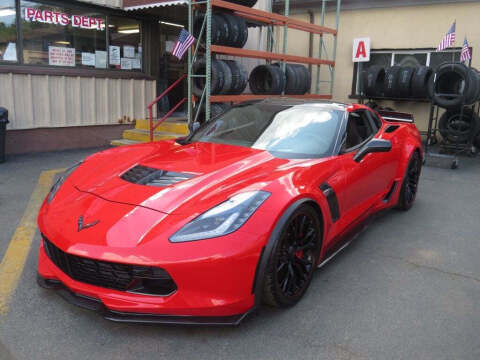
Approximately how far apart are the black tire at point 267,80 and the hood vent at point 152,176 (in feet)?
23.4

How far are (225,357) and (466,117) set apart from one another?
9357 mm

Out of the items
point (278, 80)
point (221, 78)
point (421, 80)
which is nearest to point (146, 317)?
point (221, 78)

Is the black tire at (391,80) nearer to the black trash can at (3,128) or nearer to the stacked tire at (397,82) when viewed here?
the stacked tire at (397,82)

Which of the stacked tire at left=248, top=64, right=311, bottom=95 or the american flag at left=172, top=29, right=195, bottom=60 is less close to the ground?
the american flag at left=172, top=29, right=195, bottom=60

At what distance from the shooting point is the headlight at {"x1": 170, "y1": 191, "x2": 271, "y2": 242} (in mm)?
2330

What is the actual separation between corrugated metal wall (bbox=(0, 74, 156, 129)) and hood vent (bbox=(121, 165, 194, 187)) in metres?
5.89

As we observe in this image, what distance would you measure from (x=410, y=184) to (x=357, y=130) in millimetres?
1584

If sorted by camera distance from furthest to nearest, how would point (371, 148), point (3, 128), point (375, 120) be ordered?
point (3, 128) → point (375, 120) → point (371, 148)

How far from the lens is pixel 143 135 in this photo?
30.1 feet

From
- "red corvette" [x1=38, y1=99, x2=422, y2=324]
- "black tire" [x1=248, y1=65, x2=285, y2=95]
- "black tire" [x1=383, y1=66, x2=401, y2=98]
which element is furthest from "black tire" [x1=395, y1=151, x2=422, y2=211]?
"black tire" [x1=383, y1=66, x2=401, y2=98]

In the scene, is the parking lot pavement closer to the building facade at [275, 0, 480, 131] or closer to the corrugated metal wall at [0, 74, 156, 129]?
the corrugated metal wall at [0, 74, 156, 129]

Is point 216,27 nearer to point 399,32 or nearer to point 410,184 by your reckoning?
point 410,184

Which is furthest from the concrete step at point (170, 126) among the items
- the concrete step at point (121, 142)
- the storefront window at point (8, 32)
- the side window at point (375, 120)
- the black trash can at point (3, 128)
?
the side window at point (375, 120)

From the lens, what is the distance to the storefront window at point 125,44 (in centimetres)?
945
